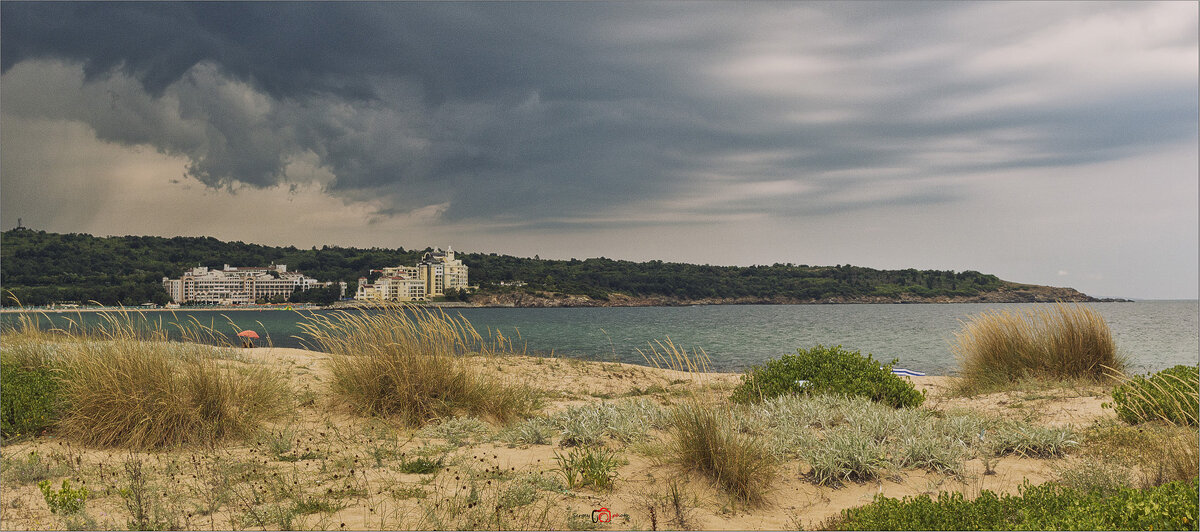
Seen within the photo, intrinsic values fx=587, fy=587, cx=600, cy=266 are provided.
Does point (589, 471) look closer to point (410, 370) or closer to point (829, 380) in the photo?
point (410, 370)

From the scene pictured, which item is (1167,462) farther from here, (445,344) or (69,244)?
(69,244)

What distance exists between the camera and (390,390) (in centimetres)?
757

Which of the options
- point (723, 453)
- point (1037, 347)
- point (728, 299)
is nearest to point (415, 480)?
point (723, 453)

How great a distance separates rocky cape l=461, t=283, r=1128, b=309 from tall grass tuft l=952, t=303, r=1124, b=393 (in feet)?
284

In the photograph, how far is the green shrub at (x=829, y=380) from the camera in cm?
824

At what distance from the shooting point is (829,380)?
8.42m

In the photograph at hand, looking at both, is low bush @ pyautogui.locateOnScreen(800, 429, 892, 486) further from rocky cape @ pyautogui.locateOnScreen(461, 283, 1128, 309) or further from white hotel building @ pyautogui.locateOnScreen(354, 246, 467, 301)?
rocky cape @ pyautogui.locateOnScreen(461, 283, 1128, 309)

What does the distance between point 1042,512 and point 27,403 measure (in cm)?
963

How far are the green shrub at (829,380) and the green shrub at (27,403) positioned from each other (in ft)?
28.1

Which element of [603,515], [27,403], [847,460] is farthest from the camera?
[27,403]

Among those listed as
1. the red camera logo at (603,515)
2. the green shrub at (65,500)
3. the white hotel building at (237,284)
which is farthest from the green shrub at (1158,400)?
the white hotel building at (237,284)

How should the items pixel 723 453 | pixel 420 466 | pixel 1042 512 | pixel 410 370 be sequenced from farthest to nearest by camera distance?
pixel 410 370
pixel 420 466
pixel 723 453
pixel 1042 512

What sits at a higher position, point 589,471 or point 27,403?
point 27,403

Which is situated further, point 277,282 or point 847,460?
Result: point 277,282
